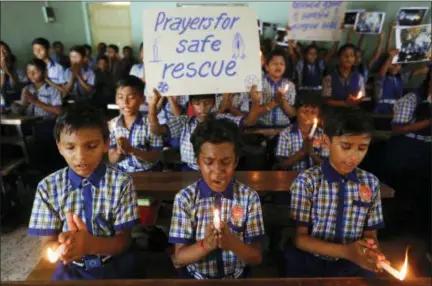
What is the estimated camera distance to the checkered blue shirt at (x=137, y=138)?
9.05 ft

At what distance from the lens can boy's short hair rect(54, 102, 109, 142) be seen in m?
1.50

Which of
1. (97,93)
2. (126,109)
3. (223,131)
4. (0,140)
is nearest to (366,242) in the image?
(223,131)

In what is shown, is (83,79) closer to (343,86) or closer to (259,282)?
(343,86)

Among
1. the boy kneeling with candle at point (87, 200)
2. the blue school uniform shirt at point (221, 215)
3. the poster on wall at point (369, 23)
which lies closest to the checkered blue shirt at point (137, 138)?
the boy kneeling with candle at point (87, 200)

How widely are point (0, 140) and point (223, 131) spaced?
3604 millimetres

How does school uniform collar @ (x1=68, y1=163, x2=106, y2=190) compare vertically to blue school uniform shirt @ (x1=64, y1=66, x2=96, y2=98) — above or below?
below

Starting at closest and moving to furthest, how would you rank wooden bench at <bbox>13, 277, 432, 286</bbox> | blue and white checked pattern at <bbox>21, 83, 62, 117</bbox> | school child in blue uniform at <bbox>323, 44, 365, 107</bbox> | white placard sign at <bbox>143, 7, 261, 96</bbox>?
wooden bench at <bbox>13, 277, 432, 286</bbox>, white placard sign at <bbox>143, 7, 261, 96</bbox>, blue and white checked pattern at <bbox>21, 83, 62, 117</bbox>, school child in blue uniform at <bbox>323, 44, 365, 107</bbox>

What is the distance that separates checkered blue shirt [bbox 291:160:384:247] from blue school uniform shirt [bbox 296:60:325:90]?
14.6 feet

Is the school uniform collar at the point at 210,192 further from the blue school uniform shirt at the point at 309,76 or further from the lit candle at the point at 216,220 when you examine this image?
the blue school uniform shirt at the point at 309,76

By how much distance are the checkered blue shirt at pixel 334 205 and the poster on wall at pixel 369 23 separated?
5309 mm

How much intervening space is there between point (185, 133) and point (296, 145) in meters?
0.99

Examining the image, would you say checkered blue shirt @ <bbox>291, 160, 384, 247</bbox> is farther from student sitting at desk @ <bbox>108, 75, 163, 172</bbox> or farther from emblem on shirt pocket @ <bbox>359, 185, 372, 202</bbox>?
student sitting at desk @ <bbox>108, 75, 163, 172</bbox>

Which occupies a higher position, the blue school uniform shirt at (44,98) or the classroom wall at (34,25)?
the classroom wall at (34,25)

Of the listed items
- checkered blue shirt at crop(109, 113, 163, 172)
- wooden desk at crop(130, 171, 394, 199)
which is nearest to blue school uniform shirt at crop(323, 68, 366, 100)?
wooden desk at crop(130, 171, 394, 199)
